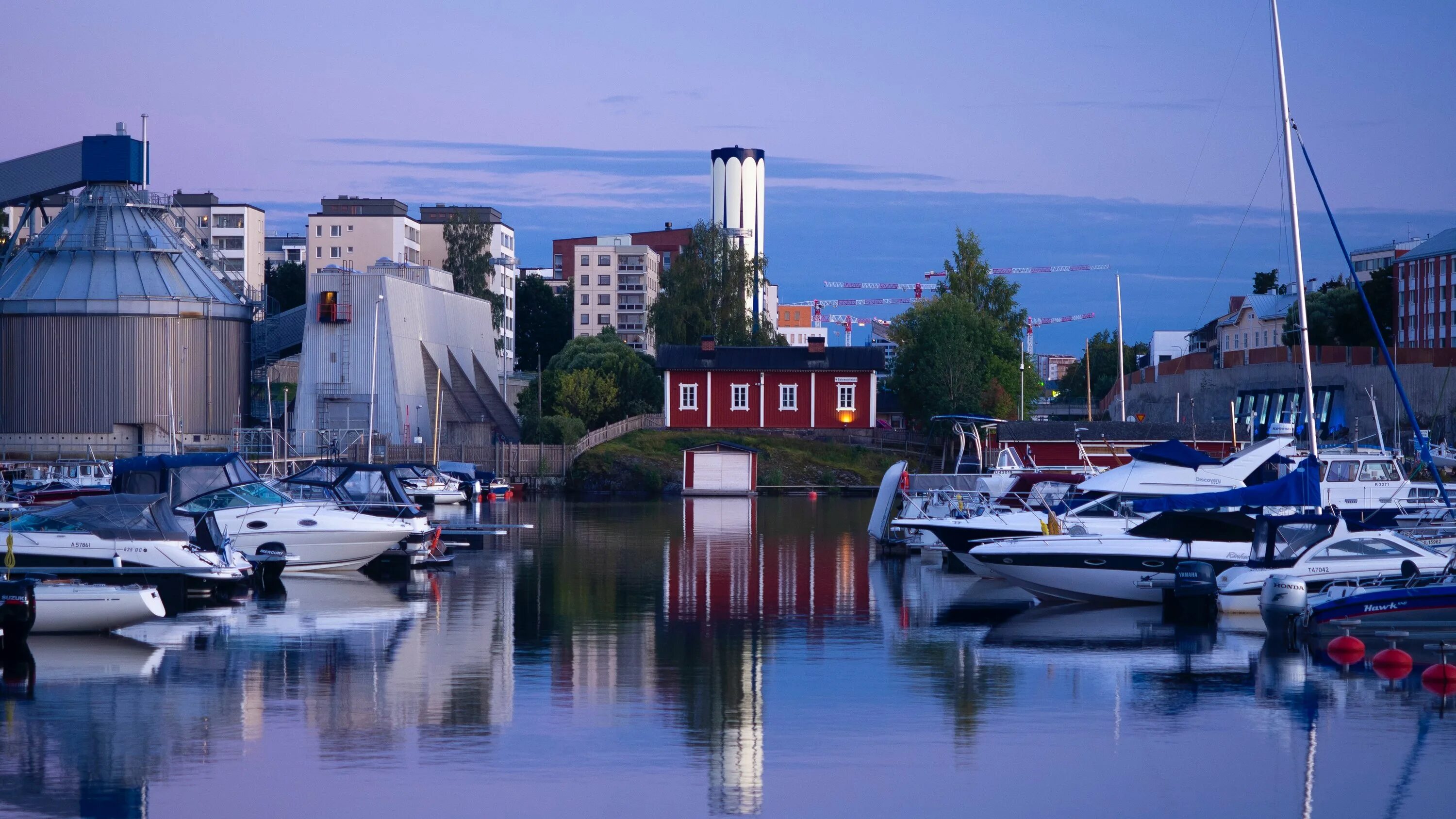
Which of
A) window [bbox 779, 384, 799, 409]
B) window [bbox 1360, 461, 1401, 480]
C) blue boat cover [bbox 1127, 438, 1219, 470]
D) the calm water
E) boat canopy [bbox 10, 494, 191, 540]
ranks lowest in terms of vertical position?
the calm water

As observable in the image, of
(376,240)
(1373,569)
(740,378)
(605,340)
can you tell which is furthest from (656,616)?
(376,240)

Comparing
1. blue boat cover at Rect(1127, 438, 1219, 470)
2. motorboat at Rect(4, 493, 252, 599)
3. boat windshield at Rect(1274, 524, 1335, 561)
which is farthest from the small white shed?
motorboat at Rect(4, 493, 252, 599)

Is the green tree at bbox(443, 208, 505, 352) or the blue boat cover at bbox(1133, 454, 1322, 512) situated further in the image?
the green tree at bbox(443, 208, 505, 352)

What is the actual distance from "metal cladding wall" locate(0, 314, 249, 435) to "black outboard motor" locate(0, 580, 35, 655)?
52.7 metres

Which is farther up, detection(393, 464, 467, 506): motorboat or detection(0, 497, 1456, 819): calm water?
detection(393, 464, 467, 506): motorboat

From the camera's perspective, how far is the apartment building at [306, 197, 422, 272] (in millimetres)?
120938

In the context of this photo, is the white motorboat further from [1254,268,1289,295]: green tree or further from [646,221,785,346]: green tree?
[1254,268,1289,295]: green tree

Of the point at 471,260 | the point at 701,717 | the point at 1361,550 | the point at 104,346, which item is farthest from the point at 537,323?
the point at 701,717

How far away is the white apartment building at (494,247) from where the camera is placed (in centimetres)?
10938

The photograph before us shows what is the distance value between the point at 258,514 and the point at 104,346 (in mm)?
45652

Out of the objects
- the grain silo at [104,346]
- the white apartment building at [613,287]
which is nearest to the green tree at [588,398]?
the grain silo at [104,346]

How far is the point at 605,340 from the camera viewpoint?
3511 inches

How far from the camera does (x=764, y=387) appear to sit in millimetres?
71625

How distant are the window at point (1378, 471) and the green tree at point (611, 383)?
157 feet
